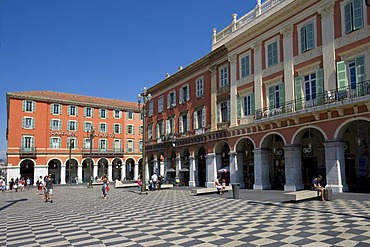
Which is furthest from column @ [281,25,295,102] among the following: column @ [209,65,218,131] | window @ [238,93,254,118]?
column @ [209,65,218,131]

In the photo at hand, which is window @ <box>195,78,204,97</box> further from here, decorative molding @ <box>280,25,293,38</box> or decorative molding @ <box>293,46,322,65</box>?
decorative molding @ <box>293,46,322,65</box>

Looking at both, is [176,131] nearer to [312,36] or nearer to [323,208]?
[312,36]

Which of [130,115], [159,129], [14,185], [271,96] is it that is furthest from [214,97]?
[130,115]

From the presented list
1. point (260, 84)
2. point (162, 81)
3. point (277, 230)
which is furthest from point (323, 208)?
point (162, 81)

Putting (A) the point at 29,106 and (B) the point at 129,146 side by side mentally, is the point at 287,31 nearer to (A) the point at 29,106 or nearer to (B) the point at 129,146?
(A) the point at 29,106

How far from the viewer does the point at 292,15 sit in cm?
2362

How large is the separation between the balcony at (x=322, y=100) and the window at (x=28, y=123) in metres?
40.9

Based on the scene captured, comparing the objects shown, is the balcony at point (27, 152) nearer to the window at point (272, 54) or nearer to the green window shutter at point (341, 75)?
the window at point (272, 54)

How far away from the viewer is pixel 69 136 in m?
58.0

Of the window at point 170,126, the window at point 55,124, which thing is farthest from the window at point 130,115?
the window at point 170,126

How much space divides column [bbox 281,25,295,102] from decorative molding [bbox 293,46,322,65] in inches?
16.1

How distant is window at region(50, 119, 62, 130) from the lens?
184 feet

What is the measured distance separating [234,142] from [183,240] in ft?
67.1

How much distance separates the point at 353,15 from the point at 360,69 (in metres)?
3.22
